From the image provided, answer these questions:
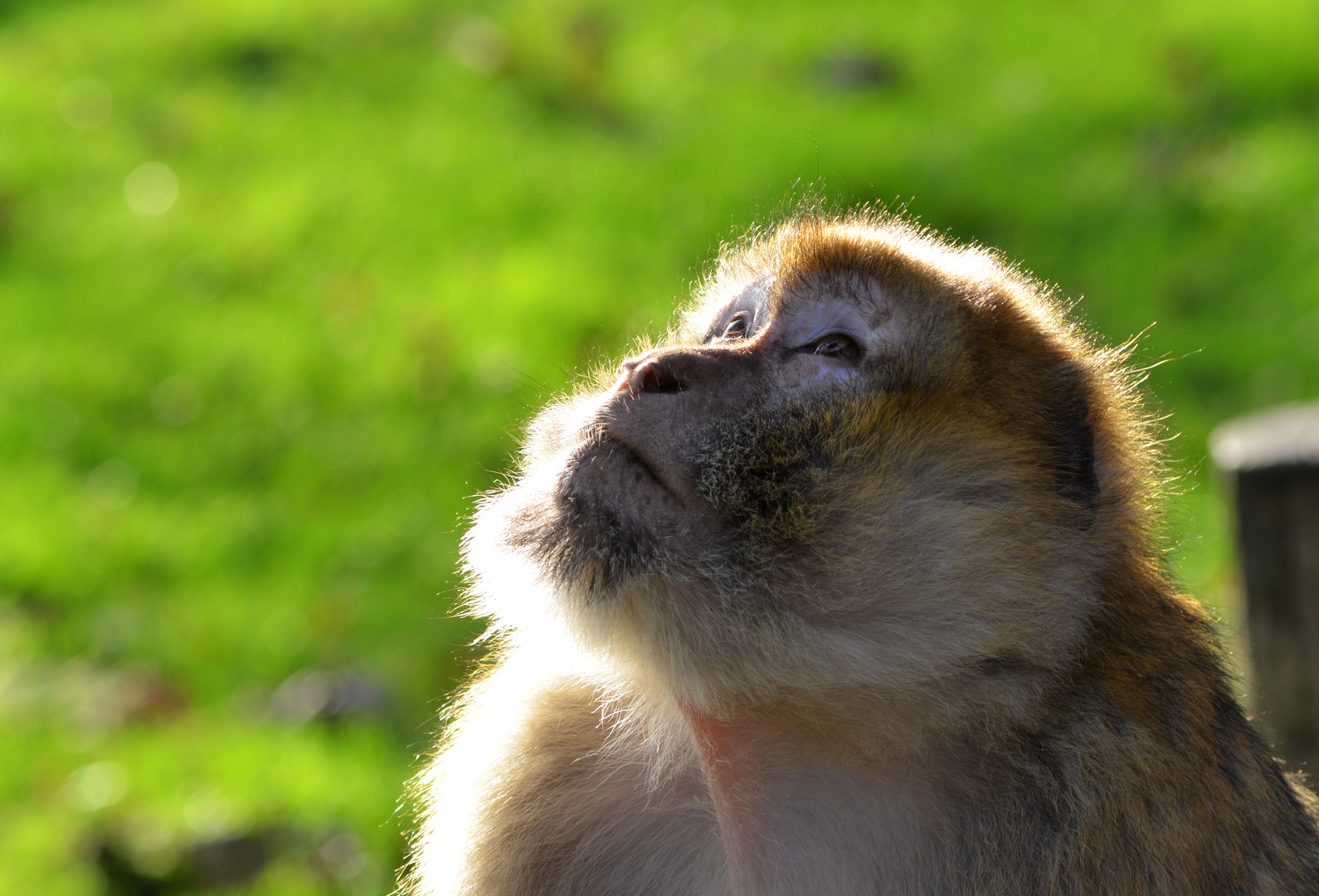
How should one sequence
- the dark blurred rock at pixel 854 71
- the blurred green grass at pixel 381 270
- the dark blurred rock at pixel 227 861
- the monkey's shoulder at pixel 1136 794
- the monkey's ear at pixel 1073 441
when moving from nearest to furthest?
the monkey's shoulder at pixel 1136 794, the monkey's ear at pixel 1073 441, the dark blurred rock at pixel 227 861, the blurred green grass at pixel 381 270, the dark blurred rock at pixel 854 71

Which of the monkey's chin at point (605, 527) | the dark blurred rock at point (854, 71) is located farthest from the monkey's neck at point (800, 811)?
the dark blurred rock at point (854, 71)

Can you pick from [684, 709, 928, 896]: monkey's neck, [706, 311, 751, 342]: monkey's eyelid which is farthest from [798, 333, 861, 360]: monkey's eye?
[684, 709, 928, 896]: monkey's neck

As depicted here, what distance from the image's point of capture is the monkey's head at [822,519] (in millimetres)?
2158

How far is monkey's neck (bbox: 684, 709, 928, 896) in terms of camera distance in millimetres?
2252

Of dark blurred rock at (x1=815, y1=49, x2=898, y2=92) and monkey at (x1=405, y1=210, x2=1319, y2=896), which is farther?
dark blurred rock at (x1=815, y1=49, x2=898, y2=92)

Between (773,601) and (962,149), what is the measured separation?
5.49 meters

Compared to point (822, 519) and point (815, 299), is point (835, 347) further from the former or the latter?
point (822, 519)

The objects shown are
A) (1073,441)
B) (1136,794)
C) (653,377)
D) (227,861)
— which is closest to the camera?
(1136,794)

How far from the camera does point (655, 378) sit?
7.34 feet

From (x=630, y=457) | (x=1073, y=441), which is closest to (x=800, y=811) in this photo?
(x=630, y=457)

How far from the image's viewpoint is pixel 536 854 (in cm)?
251

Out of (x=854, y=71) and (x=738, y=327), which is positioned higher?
(x=854, y=71)

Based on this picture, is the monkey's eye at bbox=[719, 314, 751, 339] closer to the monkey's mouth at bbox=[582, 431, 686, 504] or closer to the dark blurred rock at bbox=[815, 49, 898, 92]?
the monkey's mouth at bbox=[582, 431, 686, 504]

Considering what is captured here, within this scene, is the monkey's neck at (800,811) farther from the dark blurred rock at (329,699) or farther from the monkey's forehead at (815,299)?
the dark blurred rock at (329,699)
